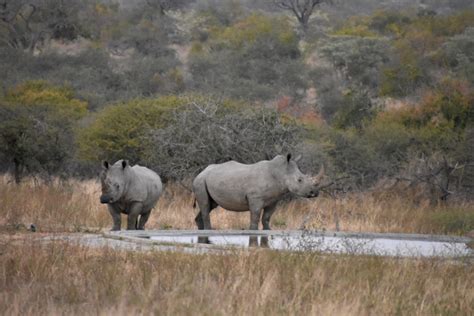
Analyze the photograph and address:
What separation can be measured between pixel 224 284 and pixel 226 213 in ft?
31.1

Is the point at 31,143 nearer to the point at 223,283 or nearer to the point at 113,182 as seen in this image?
the point at 113,182

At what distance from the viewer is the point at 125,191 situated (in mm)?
14508

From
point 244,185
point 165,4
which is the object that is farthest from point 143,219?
point 165,4

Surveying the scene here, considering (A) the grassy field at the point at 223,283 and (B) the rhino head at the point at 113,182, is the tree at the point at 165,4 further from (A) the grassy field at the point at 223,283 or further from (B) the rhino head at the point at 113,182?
(A) the grassy field at the point at 223,283

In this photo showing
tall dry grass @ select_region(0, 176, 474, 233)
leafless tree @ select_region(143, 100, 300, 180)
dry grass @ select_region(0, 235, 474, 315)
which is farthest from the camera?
leafless tree @ select_region(143, 100, 300, 180)

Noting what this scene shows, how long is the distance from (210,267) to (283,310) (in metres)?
1.67

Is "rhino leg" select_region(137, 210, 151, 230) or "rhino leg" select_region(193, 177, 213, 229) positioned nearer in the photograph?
"rhino leg" select_region(193, 177, 213, 229)

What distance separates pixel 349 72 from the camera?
51.2 metres

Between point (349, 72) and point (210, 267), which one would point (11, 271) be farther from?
point (349, 72)

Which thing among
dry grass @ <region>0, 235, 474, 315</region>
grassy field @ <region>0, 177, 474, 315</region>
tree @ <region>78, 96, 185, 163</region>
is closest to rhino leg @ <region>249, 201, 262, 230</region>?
grassy field @ <region>0, 177, 474, 315</region>

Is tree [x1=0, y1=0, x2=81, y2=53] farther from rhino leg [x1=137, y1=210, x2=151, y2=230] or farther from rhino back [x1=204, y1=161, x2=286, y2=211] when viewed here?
rhino back [x1=204, y1=161, x2=286, y2=211]

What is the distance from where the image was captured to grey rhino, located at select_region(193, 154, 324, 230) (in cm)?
1396

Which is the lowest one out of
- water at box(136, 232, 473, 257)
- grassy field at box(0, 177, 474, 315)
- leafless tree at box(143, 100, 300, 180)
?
grassy field at box(0, 177, 474, 315)

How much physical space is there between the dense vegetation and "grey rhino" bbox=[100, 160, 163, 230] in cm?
488
